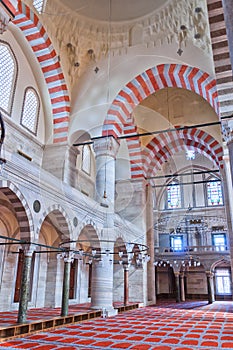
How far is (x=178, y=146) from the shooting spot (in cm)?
1733

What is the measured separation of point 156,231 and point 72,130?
44.6ft

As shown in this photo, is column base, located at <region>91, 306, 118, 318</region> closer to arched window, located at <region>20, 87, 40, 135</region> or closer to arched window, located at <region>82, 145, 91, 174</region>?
arched window, located at <region>20, 87, 40, 135</region>

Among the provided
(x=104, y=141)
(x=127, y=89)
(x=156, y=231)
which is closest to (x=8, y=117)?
(x=104, y=141)

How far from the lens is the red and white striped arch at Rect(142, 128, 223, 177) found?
597 inches

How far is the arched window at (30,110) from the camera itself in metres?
11.5

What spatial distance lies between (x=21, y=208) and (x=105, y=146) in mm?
4940

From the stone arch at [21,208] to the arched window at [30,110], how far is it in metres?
4.44

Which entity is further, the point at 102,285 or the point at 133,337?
the point at 102,285

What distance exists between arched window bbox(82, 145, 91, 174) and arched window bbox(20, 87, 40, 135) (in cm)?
393

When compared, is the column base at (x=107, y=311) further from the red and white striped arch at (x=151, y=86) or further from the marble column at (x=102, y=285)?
the red and white striped arch at (x=151, y=86)

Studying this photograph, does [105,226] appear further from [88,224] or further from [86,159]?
[86,159]

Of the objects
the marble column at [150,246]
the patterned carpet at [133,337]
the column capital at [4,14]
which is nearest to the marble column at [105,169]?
the patterned carpet at [133,337]

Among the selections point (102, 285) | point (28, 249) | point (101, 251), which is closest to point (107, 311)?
point (102, 285)

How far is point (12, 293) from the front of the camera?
1013cm
